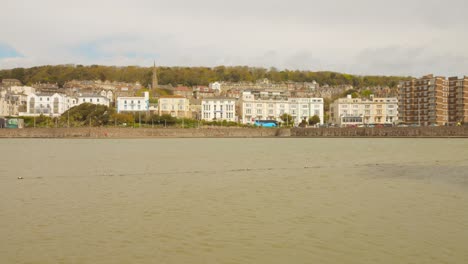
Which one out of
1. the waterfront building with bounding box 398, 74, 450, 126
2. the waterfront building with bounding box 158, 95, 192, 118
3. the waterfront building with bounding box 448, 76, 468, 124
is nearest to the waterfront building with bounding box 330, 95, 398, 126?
the waterfront building with bounding box 398, 74, 450, 126

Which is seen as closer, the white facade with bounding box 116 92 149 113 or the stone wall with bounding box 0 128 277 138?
the stone wall with bounding box 0 128 277 138

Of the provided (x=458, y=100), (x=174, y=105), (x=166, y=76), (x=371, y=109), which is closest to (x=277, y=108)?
(x=371, y=109)

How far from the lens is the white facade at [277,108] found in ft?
364

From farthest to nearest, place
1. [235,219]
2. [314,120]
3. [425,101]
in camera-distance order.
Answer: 1. [314,120]
2. [425,101]
3. [235,219]

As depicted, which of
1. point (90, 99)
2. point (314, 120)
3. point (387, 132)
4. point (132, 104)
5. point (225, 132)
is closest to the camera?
point (387, 132)

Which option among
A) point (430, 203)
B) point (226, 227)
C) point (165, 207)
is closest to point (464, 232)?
point (430, 203)

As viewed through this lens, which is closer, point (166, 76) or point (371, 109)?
point (371, 109)

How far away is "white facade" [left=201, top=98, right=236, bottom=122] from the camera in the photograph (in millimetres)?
107938

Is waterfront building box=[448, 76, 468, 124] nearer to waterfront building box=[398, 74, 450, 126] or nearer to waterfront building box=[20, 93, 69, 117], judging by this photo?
waterfront building box=[398, 74, 450, 126]

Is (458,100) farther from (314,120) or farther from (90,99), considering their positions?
(90,99)

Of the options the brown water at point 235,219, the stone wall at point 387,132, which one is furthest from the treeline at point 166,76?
the brown water at point 235,219

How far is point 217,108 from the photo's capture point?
108062 mm

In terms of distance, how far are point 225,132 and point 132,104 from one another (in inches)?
1248

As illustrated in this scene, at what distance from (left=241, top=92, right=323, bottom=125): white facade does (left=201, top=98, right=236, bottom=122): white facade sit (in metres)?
3.43
